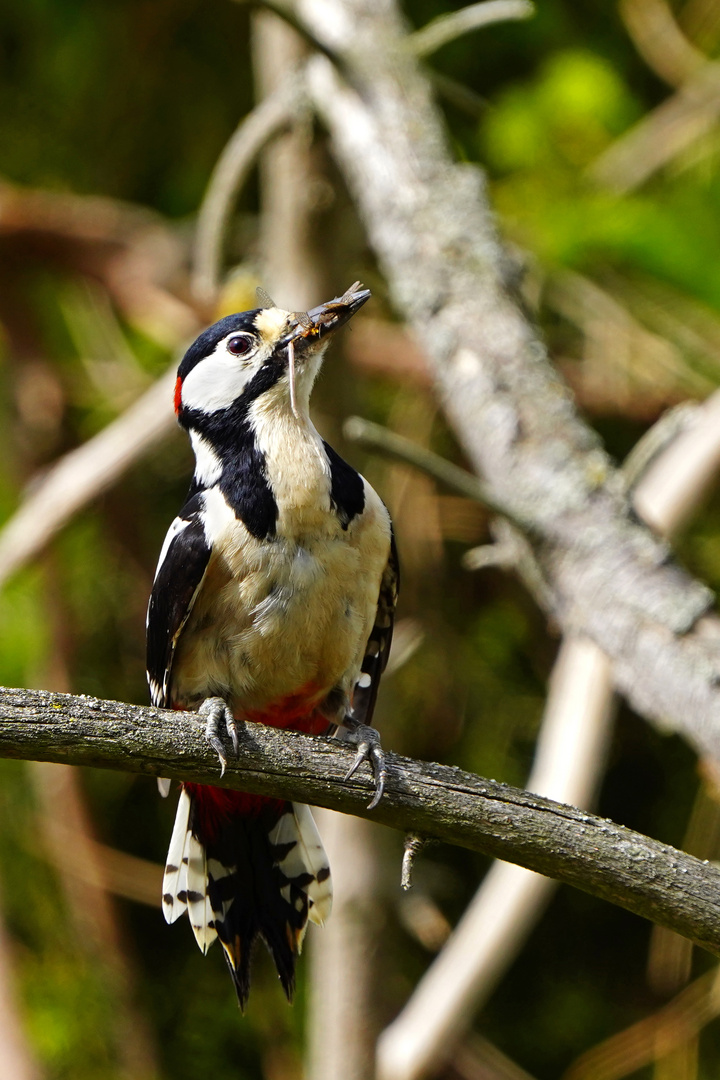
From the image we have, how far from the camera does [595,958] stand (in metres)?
4.45

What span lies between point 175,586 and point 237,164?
1674 millimetres

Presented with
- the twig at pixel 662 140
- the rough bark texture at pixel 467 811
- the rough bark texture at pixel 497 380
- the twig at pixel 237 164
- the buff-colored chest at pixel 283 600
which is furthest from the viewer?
the twig at pixel 662 140

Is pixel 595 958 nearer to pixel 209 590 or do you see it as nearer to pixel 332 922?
pixel 332 922

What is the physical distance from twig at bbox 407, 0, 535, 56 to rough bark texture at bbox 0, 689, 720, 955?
6.63 feet

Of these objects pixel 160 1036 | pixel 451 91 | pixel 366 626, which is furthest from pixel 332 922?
Result: pixel 451 91

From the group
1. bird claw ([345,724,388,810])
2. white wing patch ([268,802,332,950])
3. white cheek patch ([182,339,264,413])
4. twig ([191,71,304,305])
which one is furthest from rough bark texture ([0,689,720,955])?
twig ([191,71,304,305])

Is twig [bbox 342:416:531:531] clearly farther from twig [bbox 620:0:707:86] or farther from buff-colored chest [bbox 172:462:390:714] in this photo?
twig [bbox 620:0:707:86]

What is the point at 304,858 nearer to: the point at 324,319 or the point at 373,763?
the point at 373,763

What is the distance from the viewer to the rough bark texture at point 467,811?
1737 millimetres

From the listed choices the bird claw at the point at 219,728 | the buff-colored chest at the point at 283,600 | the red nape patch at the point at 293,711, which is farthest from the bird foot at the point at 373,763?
the red nape patch at the point at 293,711

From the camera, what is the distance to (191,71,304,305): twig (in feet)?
11.3

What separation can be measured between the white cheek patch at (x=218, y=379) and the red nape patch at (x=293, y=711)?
0.66 m

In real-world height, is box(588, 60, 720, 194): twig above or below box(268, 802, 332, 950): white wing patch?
above

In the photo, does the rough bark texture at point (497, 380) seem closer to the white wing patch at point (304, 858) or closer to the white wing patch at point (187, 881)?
the white wing patch at point (304, 858)
